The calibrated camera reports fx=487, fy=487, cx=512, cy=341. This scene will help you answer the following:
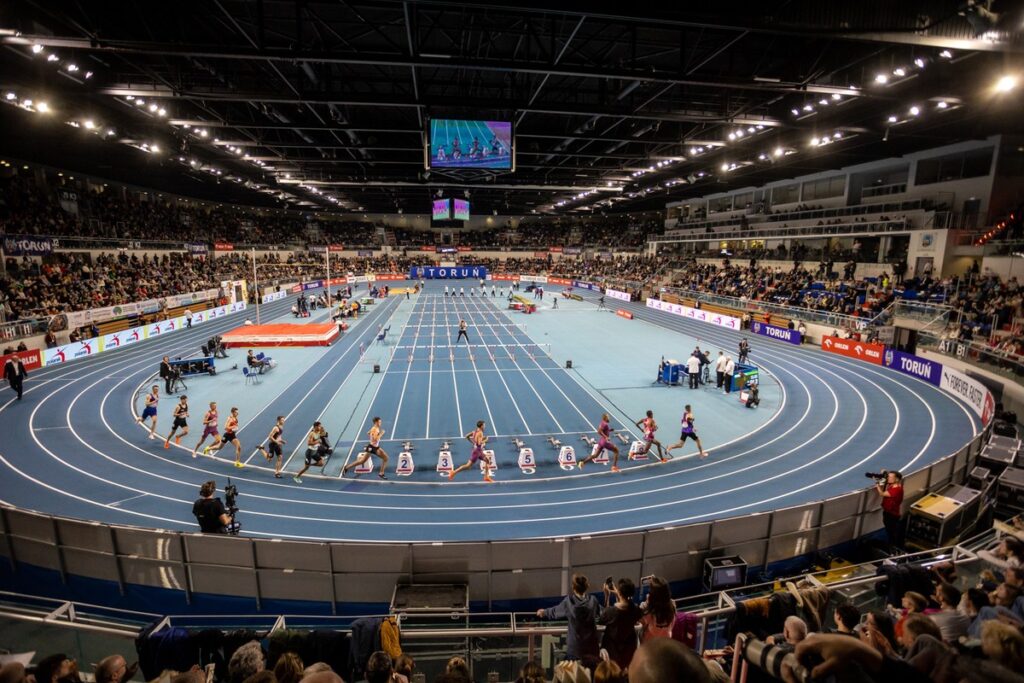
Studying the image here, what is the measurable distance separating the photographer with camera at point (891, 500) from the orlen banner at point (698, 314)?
90.9ft

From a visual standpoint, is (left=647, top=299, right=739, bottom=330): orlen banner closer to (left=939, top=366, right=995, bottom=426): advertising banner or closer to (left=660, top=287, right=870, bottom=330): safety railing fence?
(left=660, top=287, right=870, bottom=330): safety railing fence

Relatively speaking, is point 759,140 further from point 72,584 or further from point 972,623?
point 72,584

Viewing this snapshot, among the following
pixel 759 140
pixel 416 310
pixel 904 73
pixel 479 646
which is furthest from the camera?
pixel 416 310

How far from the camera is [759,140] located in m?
26.6

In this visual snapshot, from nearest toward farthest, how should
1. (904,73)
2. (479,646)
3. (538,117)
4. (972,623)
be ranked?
1. (972,623)
2. (479,646)
3. (904,73)
4. (538,117)

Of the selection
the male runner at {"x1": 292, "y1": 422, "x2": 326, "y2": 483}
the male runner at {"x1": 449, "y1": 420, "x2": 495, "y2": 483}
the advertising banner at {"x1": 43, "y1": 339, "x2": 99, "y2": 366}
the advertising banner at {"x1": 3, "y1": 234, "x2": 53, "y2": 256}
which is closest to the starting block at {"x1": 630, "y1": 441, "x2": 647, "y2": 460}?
the male runner at {"x1": 449, "y1": 420, "x2": 495, "y2": 483}

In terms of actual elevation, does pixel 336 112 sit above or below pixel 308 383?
above

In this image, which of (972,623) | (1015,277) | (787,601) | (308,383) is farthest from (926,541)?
(1015,277)

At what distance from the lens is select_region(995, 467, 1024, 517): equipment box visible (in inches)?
352

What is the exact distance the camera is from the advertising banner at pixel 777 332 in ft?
98.3

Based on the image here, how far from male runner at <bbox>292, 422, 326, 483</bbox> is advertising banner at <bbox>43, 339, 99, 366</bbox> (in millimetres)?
20301

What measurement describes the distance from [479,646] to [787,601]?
3868 mm

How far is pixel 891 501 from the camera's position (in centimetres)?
864

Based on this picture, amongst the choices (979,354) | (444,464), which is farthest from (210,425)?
(979,354)
